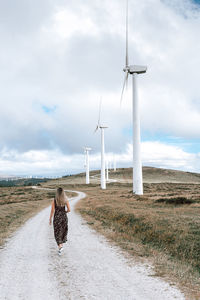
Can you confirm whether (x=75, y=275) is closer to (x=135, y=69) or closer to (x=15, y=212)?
(x=15, y=212)

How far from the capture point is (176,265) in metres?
10.0

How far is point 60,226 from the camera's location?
40.2 ft

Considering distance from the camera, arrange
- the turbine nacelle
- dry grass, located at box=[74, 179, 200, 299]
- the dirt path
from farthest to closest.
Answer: the turbine nacelle
dry grass, located at box=[74, 179, 200, 299]
the dirt path

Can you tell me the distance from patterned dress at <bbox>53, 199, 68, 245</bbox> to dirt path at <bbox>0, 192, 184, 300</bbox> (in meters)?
0.65

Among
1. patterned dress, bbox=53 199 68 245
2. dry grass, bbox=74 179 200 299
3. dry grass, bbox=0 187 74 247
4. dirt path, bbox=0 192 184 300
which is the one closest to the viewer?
dirt path, bbox=0 192 184 300

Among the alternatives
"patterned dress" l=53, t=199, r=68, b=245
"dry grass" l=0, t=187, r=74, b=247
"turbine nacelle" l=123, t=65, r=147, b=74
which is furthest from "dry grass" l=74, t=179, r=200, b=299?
"turbine nacelle" l=123, t=65, r=147, b=74

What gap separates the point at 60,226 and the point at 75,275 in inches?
141

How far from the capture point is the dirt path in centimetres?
725

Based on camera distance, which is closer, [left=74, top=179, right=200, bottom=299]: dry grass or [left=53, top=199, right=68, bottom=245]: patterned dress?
[left=74, top=179, right=200, bottom=299]: dry grass

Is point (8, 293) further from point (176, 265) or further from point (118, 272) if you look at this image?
point (176, 265)

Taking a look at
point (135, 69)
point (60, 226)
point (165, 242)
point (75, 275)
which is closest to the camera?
point (75, 275)

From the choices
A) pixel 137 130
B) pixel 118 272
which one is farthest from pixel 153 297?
pixel 137 130

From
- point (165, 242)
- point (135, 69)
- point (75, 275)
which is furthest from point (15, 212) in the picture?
point (135, 69)

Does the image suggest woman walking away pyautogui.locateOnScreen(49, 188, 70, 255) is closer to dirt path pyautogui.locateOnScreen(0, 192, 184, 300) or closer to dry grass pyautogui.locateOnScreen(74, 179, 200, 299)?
dirt path pyautogui.locateOnScreen(0, 192, 184, 300)
